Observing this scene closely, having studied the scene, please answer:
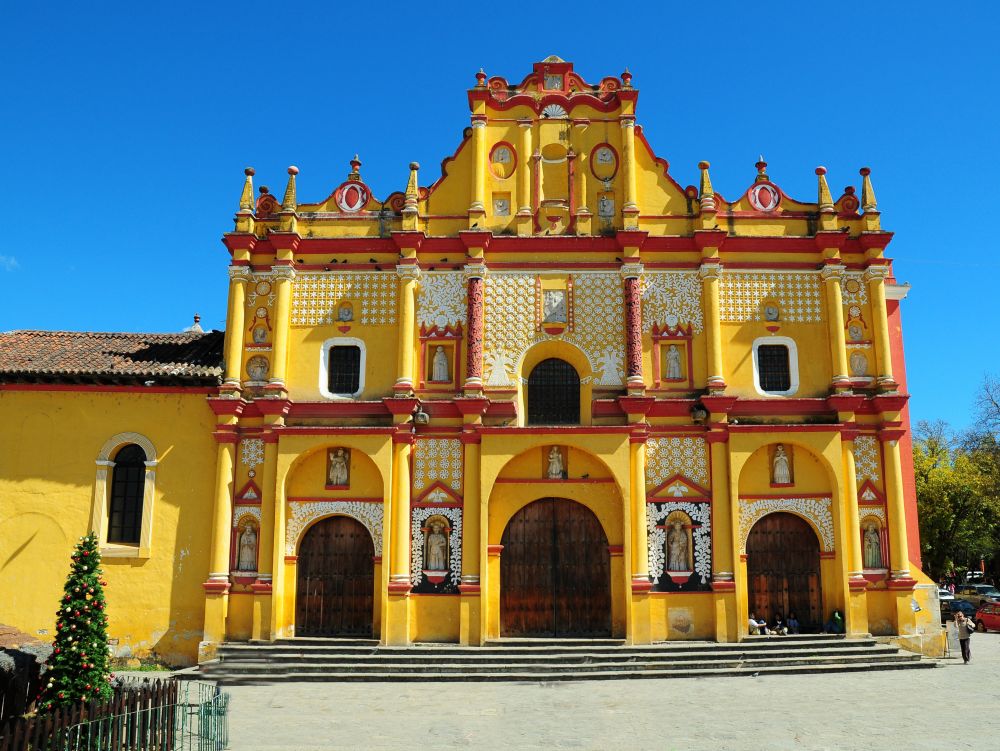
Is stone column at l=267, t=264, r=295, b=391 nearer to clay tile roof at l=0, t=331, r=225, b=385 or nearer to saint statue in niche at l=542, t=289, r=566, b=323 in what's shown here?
clay tile roof at l=0, t=331, r=225, b=385

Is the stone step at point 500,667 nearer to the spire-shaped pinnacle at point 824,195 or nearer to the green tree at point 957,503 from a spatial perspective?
the spire-shaped pinnacle at point 824,195

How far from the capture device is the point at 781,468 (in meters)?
21.8

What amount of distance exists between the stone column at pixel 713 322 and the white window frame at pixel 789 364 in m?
1.02

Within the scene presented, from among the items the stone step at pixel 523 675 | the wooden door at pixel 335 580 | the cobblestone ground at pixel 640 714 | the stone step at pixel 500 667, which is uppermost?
the wooden door at pixel 335 580

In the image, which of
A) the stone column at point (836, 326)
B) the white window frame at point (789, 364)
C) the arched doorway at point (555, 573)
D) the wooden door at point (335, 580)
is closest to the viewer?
the arched doorway at point (555, 573)

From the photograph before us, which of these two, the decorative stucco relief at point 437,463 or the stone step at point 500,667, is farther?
the decorative stucco relief at point 437,463

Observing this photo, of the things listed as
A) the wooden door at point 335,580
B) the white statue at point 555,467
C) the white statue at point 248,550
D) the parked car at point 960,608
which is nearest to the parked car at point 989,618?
the parked car at point 960,608

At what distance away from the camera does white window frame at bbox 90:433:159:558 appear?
21281 millimetres

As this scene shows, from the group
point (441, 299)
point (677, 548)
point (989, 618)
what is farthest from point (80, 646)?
point (989, 618)

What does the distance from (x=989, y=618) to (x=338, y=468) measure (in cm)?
2526

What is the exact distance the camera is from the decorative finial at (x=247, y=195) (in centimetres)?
2303

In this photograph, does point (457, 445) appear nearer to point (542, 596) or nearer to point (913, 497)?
point (542, 596)

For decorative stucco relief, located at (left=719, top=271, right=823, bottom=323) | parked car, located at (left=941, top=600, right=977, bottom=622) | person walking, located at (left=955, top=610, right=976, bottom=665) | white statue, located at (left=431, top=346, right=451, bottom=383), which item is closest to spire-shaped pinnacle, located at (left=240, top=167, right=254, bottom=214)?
white statue, located at (left=431, top=346, right=451, bottom=383)

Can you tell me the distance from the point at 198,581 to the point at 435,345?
8162mm
